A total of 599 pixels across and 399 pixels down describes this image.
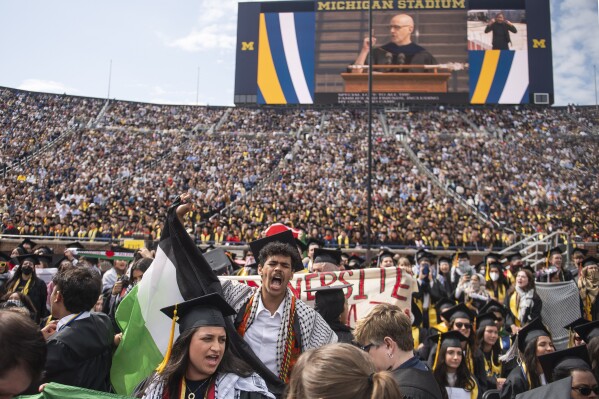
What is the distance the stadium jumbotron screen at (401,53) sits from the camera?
34188 millimetres

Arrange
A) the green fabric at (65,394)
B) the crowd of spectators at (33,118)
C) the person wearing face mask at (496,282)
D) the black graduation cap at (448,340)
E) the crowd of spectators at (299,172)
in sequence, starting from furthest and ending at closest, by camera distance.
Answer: the crowd of spectators at (33,118) < the crowd of spectators at (299,172) < the person wearing face mask at (496,282) < the black graduation cap at (448,340) < the green fabric at (65,394)

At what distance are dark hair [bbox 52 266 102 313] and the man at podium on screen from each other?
32772 millimetres

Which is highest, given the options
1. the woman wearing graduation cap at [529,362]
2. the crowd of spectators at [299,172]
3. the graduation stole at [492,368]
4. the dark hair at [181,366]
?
the crowd of spectators at [299,172]

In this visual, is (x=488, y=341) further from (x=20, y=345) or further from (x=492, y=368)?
(x=20, y=345)

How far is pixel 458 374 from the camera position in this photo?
15.2ft

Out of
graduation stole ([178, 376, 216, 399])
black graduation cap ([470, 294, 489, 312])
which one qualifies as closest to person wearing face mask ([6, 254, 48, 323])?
graduation stole ([178, 376, 216, 399])

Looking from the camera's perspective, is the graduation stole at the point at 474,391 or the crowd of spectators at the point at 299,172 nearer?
the graduation stole at the point at 474,391

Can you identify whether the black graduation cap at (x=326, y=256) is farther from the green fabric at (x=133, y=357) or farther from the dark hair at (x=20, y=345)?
the dark hair at (x=20, y=345)

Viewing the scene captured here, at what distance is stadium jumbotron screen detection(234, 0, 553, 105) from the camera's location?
3419cm

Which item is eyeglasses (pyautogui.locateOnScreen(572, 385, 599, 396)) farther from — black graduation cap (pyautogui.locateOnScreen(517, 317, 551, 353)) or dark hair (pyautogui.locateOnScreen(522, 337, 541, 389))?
black graduation cap (pyautogui.locateOnScreen(517, 317, 551, 353))

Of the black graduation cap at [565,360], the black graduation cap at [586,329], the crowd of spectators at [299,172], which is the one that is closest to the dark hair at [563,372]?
the black graduation cap at [565,360]

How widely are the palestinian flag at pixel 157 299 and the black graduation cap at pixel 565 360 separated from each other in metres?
2.21

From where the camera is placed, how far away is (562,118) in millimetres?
35375

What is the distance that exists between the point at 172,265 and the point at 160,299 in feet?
0.83
